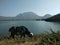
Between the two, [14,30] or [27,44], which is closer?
[27,44]

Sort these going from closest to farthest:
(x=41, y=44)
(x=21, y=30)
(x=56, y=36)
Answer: (x=41, y=44) < (x=56, y=36) < (x=21, y=30)

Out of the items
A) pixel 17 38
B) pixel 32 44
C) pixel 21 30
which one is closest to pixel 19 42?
pixel 17 38

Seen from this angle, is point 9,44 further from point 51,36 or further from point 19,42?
point 51,36

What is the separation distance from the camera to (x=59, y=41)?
4.77 metres

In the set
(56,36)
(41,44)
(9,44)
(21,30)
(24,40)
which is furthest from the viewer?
(21,30)

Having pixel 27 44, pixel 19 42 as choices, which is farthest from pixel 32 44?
pixel 19 42

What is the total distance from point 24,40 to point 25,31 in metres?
2.67

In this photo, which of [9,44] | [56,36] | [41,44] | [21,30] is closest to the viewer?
[9,44]

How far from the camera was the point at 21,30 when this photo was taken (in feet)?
25.7

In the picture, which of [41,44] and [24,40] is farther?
[24,40]

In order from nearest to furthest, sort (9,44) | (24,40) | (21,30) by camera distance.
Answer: (9,44) < (24,40) < (21,30)

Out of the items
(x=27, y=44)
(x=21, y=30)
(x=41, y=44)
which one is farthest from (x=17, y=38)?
(x=21, y=30)

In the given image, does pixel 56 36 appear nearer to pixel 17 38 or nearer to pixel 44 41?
pixel 44 41

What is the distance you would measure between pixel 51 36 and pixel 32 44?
746 mm
